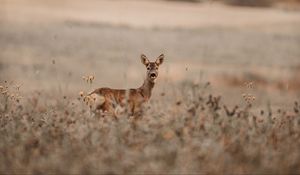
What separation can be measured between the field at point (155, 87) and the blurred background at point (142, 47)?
0.23 ft

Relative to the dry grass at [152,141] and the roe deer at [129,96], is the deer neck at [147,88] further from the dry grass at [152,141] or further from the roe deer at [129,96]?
the dry grass at [152,141]

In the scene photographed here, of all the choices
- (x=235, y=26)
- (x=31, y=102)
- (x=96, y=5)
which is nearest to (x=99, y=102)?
(x=31, y=102)

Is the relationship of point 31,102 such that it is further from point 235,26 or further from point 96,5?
point 96,5

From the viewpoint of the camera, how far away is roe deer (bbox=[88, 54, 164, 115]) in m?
9.92

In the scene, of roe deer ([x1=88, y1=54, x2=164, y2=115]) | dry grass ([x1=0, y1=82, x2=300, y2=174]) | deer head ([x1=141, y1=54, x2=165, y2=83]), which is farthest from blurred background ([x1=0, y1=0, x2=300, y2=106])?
dry grass ([x1=0, y1=82, x2=300, y2=174])

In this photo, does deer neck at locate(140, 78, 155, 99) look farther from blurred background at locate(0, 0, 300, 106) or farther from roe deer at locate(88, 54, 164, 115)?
blurred background at locate(0, 0, 300, 106)

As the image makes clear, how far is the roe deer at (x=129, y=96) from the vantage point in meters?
9.92

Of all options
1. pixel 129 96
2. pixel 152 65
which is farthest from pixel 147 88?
pixel 152 65

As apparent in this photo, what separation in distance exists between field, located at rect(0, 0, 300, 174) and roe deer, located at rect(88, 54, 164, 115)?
0.26m

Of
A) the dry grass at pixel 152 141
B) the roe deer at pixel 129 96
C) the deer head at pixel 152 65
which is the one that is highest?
the deer head at pixel 152 65

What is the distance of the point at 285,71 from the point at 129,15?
73.6 ft

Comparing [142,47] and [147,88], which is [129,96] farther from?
→ [142,47]

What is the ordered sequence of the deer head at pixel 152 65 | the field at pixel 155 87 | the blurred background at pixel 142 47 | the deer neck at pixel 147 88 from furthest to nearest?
1. the blurred background at pixel 142 47
2. the deer neck at pixel 147 88
3. the deer head at pixel 152 65
4. the field at pixel 155 87

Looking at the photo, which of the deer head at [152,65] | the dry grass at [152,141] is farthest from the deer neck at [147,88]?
the dry grass at [152,141]
